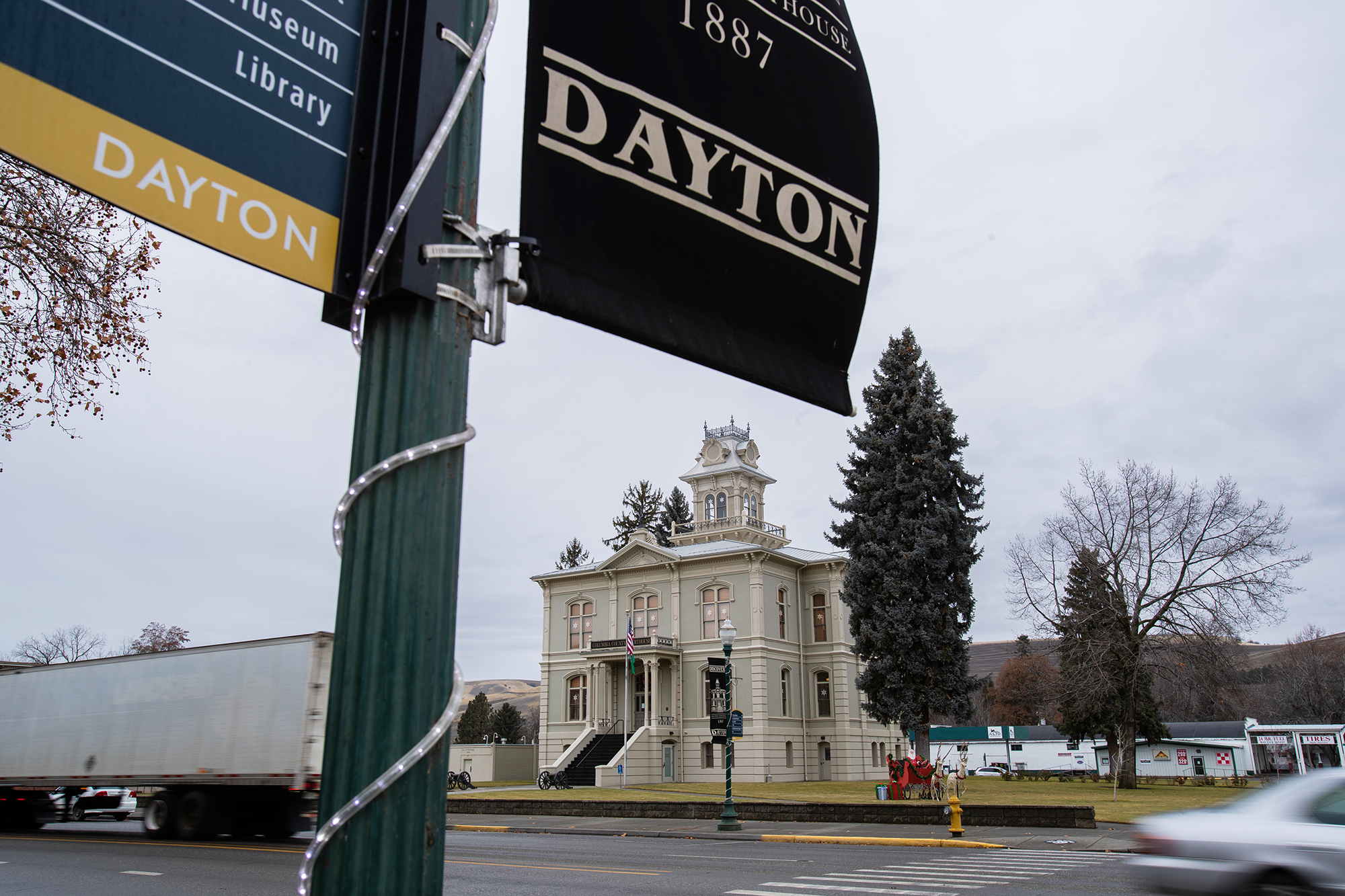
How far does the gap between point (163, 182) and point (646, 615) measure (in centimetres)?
4577

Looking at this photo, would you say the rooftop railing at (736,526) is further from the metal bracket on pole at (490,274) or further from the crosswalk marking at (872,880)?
the metal bracket on pole at (490,274)

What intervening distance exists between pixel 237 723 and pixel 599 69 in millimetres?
17458

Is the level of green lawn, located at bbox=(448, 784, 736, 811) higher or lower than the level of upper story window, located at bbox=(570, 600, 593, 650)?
lower

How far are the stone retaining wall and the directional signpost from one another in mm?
21855

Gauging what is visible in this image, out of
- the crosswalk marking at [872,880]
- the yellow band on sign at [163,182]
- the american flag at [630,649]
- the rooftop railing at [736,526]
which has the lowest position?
the crosswalk marking at [872,880]

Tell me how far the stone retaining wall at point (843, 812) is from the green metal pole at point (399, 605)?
22.5 metres

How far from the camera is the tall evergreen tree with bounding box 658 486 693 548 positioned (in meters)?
79.2

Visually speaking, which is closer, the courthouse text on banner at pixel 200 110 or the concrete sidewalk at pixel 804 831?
the courthouse text on banner at pixel 200 110

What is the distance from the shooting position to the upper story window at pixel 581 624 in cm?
4803

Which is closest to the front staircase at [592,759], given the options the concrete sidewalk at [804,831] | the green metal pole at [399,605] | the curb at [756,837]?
the concrete sidewalk at [804,831]

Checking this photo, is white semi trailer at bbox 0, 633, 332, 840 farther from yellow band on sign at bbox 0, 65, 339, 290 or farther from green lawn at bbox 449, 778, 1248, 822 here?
yellow band on sign at bbox 0, 65, 339, 290

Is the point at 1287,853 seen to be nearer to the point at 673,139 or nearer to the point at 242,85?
the point at 673,139

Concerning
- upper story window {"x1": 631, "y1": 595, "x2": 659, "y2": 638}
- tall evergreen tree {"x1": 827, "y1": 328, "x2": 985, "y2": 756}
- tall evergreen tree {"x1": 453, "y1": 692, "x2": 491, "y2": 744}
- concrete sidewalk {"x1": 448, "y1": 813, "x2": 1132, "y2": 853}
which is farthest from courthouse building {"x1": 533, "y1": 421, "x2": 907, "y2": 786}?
tall evergreen tree {"x1": 453, "y1": 692, "x2": 491, "y2": 744}

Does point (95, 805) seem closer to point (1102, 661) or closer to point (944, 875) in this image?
point (944, 875)
